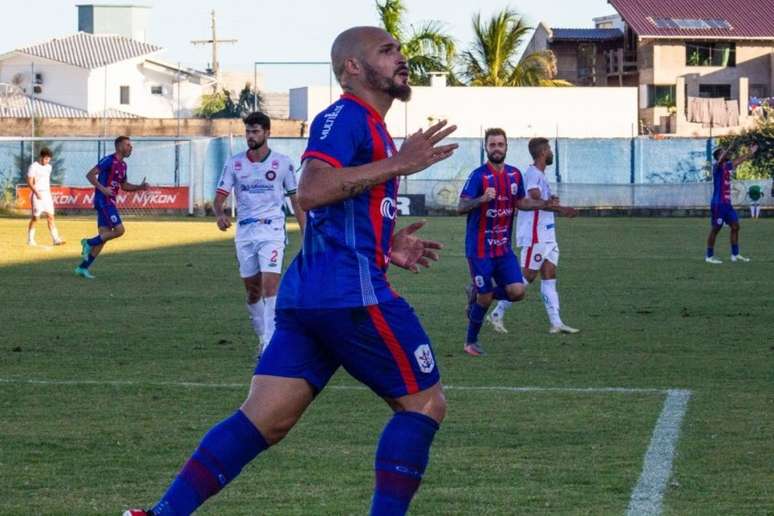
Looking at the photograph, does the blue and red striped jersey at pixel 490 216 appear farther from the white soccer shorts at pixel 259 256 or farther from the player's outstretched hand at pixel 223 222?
the player's outstretched hand at pixel 223 222

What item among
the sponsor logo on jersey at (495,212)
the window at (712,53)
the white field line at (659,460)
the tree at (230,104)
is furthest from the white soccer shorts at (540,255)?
the window at (712,53)

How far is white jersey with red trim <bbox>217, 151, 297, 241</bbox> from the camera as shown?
512 inches

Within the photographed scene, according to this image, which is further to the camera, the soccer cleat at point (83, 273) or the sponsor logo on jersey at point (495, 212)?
the soccer cleat at point (83, 273)

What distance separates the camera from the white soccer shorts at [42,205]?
2975 centimetres

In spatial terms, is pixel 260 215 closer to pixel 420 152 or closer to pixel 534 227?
pixel 534 227

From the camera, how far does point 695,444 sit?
8539mm

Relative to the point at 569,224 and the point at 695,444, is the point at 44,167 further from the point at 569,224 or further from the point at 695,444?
the point at 695,444

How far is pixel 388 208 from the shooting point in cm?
566

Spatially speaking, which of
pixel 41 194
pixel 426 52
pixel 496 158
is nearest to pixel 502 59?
pixel 426 52

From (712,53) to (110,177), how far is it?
6314 centimetres

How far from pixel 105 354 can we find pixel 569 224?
2996 cm

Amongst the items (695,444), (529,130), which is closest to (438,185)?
(529,130)

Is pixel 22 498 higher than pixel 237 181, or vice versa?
pixel 237 181

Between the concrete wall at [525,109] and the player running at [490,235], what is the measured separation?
5101cm
